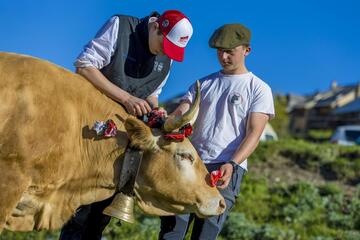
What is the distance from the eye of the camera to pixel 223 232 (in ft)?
36.9

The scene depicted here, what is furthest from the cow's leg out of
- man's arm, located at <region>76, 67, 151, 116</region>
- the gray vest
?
the gray vest

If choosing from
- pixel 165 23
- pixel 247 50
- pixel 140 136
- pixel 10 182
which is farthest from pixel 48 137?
pixel 247 50

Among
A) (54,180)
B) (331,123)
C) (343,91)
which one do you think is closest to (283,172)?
(54,180)

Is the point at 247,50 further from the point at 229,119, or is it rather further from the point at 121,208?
the point at 121,208

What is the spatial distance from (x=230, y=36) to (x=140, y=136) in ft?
4.21

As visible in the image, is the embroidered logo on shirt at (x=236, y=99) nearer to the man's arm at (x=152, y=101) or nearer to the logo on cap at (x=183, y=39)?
the logo on cap at (x=183, y=39)

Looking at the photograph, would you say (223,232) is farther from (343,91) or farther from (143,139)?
(343,91)

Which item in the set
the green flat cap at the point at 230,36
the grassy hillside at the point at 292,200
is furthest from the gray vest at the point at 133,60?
the grassy hillside at the point at 292,200

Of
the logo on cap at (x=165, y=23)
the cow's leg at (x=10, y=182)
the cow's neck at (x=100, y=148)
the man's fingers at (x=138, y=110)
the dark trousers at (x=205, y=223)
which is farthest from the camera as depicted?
the dark trousers at (x=205, y=223)

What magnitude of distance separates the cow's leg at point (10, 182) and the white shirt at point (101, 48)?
126 centimetres

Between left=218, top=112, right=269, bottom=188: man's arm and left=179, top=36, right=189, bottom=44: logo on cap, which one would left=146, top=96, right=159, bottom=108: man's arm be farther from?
left=218, top=112, right=269, bottom=188: man's arm

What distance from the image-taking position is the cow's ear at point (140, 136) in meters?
5.74

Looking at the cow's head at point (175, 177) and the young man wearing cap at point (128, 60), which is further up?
the young man wearing cap at point (128, 60)

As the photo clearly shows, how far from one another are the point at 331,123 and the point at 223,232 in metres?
56.1
